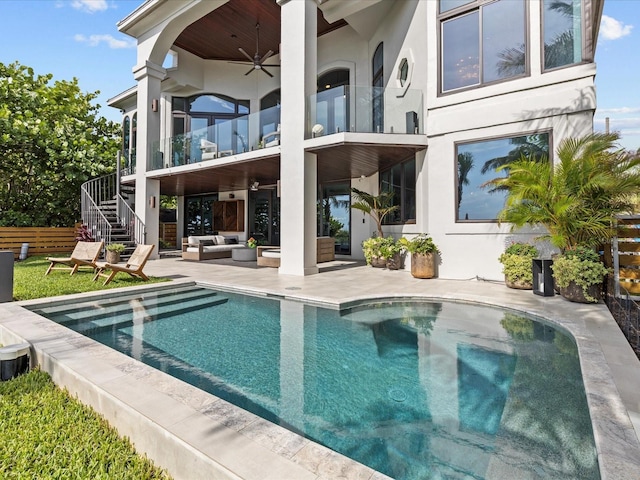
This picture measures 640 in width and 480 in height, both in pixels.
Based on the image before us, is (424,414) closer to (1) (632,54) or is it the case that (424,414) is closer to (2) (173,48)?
(1) (632,54)

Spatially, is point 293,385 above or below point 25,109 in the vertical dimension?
below

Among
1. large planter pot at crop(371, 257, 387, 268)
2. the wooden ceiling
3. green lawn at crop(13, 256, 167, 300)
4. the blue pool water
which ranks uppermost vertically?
the wooden ceiling

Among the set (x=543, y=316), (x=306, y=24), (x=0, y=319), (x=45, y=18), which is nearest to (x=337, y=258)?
(x=306, y=24)

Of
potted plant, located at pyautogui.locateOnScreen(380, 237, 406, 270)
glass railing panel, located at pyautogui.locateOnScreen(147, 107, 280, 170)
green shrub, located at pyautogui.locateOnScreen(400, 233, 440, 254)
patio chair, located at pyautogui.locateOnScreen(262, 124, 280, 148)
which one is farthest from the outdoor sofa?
green shrub, located at pyautogui.locateOnScreen(400, 233, 440, 254)

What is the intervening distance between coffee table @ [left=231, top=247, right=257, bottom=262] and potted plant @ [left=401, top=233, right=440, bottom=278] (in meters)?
6.37

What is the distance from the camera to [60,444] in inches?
85.5

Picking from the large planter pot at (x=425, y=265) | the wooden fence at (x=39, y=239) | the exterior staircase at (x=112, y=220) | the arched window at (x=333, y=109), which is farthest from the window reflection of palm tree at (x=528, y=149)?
the wooden fence at (x=39, y=239)

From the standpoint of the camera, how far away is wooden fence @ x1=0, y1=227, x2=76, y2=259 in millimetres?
13391

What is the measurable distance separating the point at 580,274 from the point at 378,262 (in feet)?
18.1

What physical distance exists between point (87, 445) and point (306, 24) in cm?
988

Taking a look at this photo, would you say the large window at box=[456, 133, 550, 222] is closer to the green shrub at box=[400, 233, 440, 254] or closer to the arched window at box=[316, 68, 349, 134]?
the green shrub at box=[400, 233, 440, 254]

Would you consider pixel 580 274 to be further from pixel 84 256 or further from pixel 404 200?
pixel 84 256

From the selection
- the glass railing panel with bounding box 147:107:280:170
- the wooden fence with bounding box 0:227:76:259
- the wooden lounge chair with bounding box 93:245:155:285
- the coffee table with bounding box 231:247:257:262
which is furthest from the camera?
the wooden fence with bounding box 0:227:76:259

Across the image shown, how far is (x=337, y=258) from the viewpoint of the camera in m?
13.7
